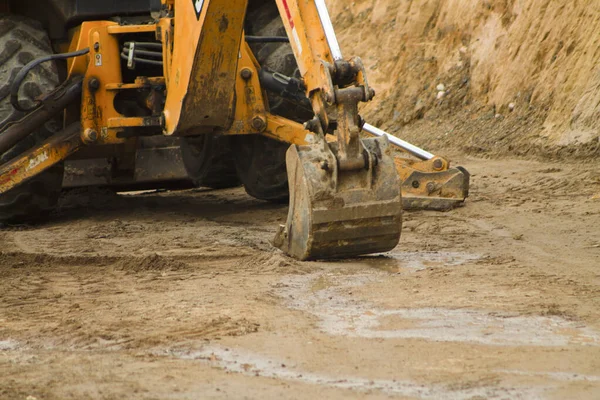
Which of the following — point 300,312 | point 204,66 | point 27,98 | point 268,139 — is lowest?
point 300,312

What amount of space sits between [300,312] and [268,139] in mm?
3234

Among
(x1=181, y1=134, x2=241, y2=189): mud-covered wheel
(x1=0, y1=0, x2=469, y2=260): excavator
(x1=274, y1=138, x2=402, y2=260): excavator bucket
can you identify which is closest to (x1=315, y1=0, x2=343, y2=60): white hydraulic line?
(x1=0, y1=0, x2=469, y2=260): excavator

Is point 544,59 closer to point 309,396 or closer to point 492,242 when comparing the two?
point 492,242

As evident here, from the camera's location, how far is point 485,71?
10594 millimetres

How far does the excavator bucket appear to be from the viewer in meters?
4.79

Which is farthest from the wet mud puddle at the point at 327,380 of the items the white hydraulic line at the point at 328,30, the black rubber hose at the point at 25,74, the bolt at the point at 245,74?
the black rubber hose at the point at 25,74

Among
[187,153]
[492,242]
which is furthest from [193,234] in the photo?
[492,242]

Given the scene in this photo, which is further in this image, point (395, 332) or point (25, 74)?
point (25, 74)

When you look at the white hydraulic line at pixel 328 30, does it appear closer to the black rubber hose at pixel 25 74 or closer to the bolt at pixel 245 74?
the bolt at pixel 245 74

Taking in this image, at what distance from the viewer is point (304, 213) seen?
491 centimetres

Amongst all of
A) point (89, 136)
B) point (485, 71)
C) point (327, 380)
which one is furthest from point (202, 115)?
point (485, 71)

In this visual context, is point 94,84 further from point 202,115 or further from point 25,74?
point 202,115

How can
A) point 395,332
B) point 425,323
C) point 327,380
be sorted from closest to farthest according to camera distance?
1. point 327,380
2. point 395,332
3. point 425,323

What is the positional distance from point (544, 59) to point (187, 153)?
4021 mm
